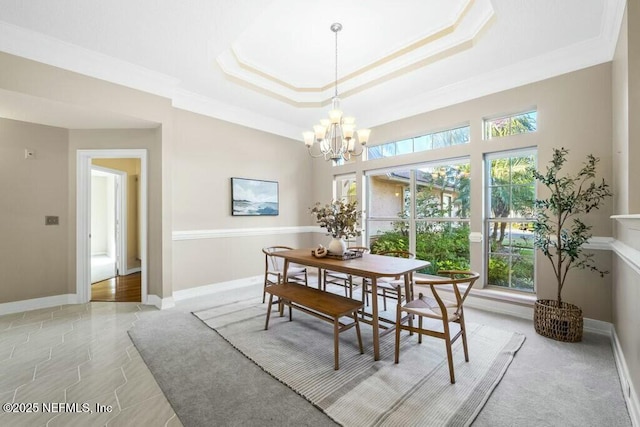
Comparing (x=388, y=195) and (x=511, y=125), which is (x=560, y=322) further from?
(x=388, y=195)

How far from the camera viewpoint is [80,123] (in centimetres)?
355

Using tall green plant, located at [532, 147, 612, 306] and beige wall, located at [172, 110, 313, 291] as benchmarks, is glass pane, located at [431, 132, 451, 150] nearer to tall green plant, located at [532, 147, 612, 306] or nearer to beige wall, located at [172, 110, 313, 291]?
tall green plant, located at [532, 147, 612, 306]

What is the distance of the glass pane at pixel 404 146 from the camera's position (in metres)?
4.42

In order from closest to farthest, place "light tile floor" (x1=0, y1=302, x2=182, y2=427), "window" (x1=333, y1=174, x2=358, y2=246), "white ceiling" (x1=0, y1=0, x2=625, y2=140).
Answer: "light tile floor" (x1=0, y1=302, x2=182, y2=427)
"white ceiling" (x1=0, y1=0, x2=625, y2=140)
"window" (x1=333, y1=174, x2=358, y2=246)

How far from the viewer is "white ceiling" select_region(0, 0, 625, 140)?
96.5 inches

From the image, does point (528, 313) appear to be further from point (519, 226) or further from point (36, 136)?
point (36, 136)

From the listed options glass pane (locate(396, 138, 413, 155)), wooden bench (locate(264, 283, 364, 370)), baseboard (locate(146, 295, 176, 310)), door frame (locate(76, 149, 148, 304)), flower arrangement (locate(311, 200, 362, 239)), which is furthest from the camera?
glass pane (locate(396, 138, 413, 155))

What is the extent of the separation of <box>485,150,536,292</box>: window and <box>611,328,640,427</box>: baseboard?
1.08 m

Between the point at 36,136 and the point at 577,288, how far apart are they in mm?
6840

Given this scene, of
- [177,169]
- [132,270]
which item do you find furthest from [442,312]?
[132,270]

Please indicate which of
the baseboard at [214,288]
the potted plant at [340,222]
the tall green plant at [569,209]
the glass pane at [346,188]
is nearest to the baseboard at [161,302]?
the baseboard at [214,288]

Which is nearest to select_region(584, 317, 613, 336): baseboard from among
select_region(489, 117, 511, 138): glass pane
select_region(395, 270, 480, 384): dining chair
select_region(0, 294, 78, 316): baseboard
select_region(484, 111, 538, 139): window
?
select_region(395, 270, 480, 384): dining chair

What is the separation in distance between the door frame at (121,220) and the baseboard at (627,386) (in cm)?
657

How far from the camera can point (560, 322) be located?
2.65 metres
